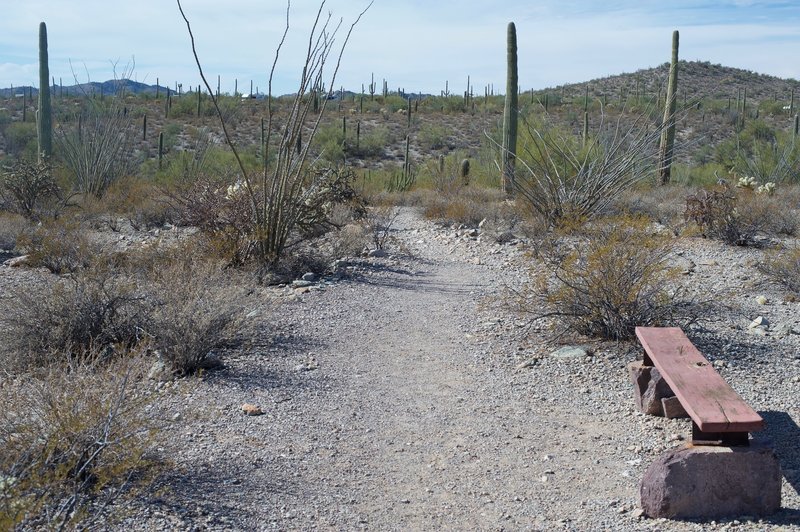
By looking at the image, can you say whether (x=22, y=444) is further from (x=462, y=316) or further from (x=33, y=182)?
(x=33, y=182)

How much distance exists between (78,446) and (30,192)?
45.7 feet

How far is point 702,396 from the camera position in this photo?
15.6 ft

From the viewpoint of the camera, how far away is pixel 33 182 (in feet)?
54.9

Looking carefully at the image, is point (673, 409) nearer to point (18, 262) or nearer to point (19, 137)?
point (18, 262)

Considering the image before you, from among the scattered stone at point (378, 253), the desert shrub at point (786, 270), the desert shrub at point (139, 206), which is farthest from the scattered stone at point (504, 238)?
the desert shrub at point (139, 206)

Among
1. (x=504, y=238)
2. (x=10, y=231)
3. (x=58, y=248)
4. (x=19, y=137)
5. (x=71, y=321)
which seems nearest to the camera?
(x=71, y=321)

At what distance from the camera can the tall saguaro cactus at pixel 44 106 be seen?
68.6 ft

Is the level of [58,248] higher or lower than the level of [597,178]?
lower

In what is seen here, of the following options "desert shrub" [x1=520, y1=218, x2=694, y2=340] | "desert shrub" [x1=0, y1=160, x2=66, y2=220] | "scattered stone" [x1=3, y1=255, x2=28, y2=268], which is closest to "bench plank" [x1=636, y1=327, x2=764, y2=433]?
"desert shrub" [x1=520, y1=218, x2=694, y2=340]

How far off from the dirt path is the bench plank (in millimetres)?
503

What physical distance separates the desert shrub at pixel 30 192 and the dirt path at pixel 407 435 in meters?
9.68

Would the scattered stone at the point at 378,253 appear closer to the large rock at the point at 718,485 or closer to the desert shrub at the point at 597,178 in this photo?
the desert shrub at the point at 597,178

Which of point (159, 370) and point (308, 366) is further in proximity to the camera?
point (308, 366)

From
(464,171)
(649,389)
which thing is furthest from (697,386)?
(464,171)
